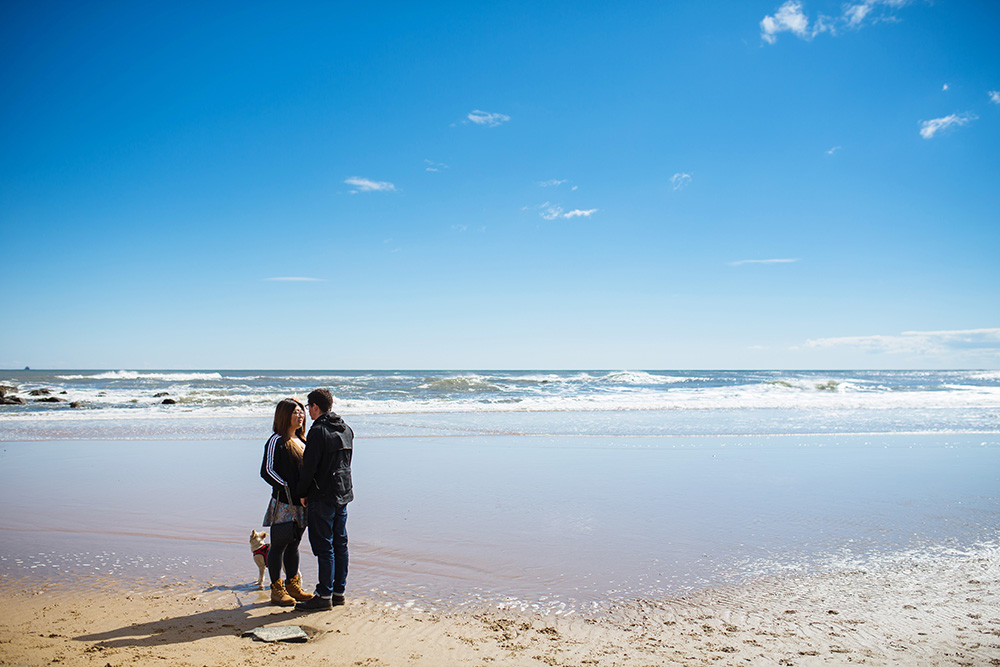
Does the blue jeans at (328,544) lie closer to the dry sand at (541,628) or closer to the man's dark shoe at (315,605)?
the man's dark shoe at (315,605)

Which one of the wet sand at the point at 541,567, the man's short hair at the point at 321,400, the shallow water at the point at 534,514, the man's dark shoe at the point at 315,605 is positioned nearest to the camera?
the wet sand at the point at 541,567

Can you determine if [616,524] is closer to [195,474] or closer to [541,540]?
[541,540]

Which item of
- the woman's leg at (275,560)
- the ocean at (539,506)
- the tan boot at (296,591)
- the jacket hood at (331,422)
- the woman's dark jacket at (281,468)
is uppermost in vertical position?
the jacket hood at (331,422)

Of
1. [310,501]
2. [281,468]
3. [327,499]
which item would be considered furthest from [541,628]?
[281,468]

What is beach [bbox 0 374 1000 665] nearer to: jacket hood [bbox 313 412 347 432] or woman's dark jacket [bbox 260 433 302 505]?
woman's dark jacket [bbox 260 433 302 505]

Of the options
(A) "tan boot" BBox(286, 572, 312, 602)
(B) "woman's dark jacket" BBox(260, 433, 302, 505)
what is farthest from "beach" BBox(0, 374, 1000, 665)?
(B) "woman's dark jacket" BBox(260, 433, 302, 505)

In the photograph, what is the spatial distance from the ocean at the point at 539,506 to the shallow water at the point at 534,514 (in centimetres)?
3

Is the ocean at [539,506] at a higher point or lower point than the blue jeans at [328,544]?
lower

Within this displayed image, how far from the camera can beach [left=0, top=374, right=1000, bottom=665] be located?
387cm

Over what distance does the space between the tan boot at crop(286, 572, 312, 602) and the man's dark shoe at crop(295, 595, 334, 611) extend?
0.37 ft

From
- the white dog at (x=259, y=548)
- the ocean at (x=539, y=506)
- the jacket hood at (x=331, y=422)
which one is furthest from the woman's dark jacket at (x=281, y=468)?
the ocean at (x=539, y=506)

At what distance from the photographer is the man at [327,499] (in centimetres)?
449

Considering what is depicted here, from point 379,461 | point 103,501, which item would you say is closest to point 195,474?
point 103,501

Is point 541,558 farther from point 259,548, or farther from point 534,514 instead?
point 259,548
